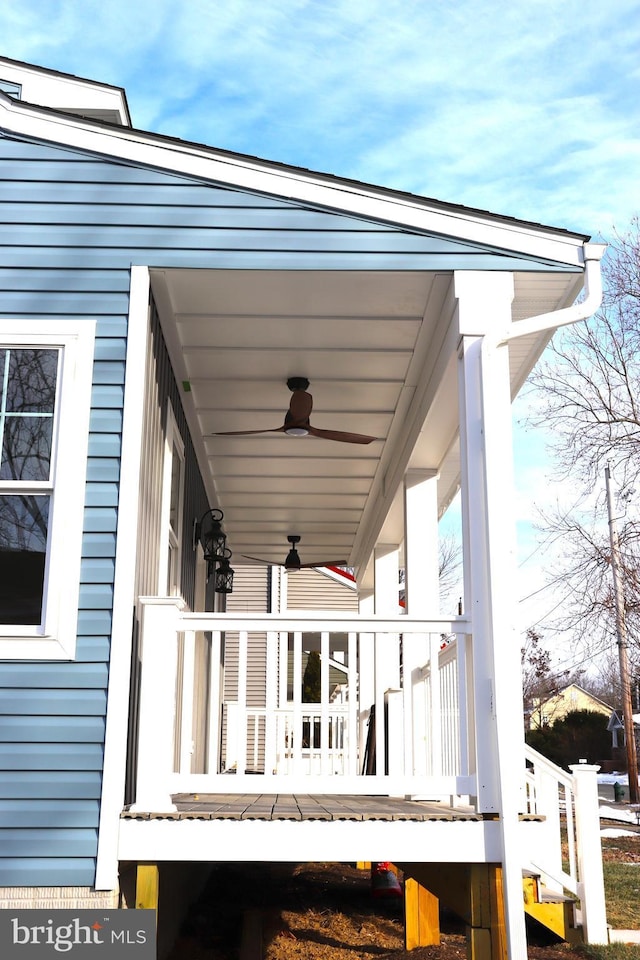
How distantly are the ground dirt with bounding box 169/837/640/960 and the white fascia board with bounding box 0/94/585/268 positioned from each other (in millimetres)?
4032

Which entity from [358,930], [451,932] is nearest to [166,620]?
[358,930]

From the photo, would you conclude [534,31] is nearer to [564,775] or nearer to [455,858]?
[564,775]

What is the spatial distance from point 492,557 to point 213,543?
4.67 meters

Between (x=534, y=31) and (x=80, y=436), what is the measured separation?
12249mm

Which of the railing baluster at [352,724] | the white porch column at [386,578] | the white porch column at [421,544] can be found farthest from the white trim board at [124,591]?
the white porch column at [386,578]

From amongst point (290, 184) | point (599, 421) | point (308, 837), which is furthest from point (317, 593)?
point (308, 837)

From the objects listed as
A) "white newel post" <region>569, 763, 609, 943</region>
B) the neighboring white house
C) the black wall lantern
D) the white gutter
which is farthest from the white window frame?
"white newel post" <region>569, 763, 609, 943</region>

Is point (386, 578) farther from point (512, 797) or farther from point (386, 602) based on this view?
point (512, 797)

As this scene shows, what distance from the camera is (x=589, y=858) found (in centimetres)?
678

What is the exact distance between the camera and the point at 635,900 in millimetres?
8422

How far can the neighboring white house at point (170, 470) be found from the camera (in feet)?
13.1

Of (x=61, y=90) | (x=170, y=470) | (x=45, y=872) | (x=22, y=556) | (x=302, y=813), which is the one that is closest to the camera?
(x=45, y=872)

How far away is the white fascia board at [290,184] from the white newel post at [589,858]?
13.5 ft

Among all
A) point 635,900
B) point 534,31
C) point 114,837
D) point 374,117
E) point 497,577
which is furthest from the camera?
point 374,117
